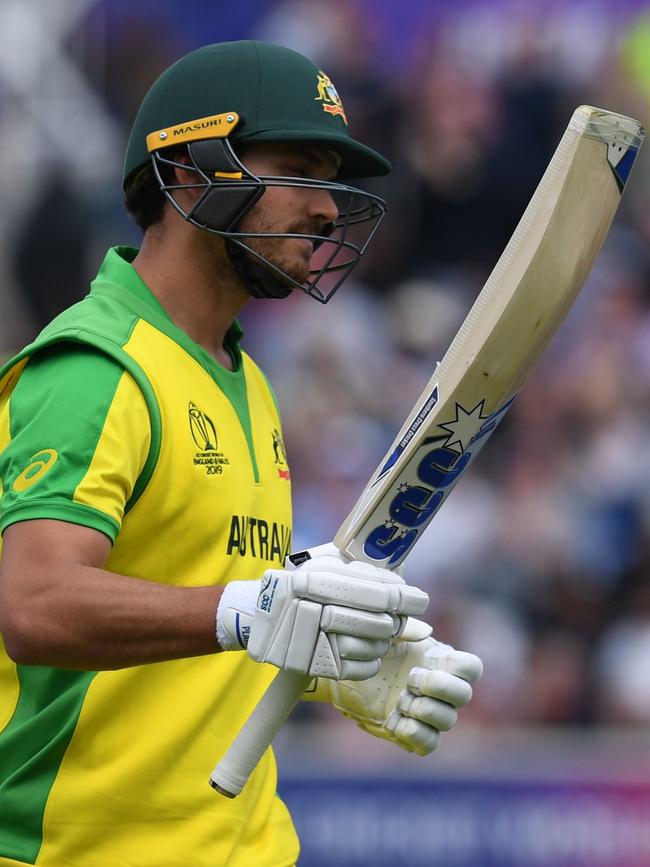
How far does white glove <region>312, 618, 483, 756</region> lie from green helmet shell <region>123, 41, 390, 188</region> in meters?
0.91

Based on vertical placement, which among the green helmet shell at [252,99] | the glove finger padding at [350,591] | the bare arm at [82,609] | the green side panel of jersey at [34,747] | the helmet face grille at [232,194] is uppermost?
the green helmet shell at [252,99]

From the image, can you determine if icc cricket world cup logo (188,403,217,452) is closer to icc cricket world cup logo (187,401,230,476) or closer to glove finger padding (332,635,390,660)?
icc cricket world cup logo (187,401,230,476)

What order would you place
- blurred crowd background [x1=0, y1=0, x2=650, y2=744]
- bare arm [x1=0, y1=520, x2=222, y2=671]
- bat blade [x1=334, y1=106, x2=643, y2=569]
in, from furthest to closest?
1. blurred crowd background [x1=0, y1=0, x2=650, y2=744]
2. bat blade [x1=334, y1=106, x2=643, y2=569]
3. bare arm [x1=0, y1=520, x2=222, y2=671]

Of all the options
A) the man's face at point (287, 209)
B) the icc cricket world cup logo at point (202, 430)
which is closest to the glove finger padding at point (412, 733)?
the icc cricket world cup logo at point (202, 430)

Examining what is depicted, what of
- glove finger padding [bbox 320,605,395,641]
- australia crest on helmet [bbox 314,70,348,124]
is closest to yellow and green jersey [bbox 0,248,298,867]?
glove finger padding [bbox 320,605,395,641]

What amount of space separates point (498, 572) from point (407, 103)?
2002 millimetres

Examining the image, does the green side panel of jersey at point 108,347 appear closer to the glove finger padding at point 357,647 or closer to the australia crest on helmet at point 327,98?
the glove finger padding at point 357,647

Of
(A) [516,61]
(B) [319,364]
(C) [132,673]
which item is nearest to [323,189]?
(C) [132,673]

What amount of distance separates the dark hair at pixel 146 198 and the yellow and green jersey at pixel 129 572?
0.29 m

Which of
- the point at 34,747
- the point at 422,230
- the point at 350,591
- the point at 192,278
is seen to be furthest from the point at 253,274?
the point at 422,230

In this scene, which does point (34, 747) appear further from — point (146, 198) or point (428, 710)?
point (146, 198)

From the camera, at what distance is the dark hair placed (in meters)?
2.69

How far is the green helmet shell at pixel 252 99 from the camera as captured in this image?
2.53 meters

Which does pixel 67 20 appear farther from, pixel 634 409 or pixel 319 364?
pixel 634 409
